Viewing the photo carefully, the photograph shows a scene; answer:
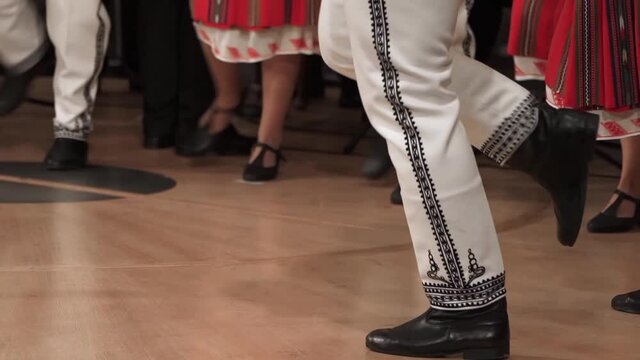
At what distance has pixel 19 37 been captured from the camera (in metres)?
2.90

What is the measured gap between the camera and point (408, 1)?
142 centimetres

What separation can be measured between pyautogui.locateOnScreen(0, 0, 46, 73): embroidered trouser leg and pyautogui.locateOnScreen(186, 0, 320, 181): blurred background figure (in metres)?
0.40

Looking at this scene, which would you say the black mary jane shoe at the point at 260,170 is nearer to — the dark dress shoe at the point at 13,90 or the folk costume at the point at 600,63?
the dark dress shoe at the point at 13,90

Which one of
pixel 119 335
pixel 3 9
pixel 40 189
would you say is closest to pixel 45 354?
pixel 119 335

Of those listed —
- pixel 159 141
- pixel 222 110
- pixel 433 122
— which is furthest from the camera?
pixel 159 141

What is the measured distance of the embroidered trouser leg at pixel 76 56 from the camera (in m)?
3.02

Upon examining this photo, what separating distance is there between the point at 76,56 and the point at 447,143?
179 cm

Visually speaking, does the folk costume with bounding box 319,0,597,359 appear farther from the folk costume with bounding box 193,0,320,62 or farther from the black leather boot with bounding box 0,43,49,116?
the black leather boot with bounding box 0,43,49,116

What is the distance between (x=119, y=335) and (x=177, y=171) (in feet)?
4.79

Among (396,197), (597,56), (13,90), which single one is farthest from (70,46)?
(597,56)

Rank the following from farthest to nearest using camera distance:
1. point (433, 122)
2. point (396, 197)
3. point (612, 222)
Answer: point (396, 197)
point (612, 222)
point (433, 122)

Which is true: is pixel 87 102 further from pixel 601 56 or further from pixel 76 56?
pixel 601 56

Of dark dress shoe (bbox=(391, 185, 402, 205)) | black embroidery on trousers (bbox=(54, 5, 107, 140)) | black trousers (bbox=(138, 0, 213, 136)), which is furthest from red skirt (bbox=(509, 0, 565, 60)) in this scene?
black trousers (bbox=(138, 0, 213, 136))

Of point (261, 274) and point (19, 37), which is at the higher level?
point (19, 37)
